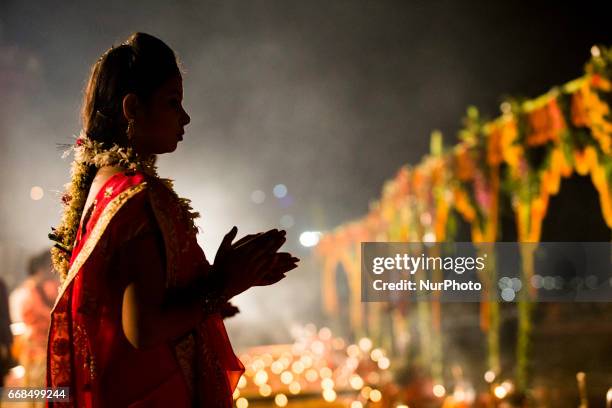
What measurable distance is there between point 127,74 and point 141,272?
0.32 meters

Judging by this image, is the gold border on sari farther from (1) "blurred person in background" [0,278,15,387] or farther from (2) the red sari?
(1) "blurred person in background" [0,278,15,387]

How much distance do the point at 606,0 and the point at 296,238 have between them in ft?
24.0

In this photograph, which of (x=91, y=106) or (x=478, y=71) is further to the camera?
(x=478, y=71)

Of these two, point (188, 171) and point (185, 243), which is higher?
point (188, 171)

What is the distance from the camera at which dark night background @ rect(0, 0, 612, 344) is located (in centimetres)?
359

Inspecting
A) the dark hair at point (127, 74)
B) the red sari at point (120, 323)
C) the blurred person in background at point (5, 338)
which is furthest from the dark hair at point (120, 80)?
the blurred person in background at point (5, 338)

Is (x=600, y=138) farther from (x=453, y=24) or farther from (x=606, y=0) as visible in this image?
(x=453, y=24)

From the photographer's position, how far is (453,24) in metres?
4.55

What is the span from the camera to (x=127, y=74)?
975mm

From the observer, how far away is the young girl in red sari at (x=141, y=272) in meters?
0.88

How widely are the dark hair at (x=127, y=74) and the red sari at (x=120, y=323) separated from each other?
126 millimetres

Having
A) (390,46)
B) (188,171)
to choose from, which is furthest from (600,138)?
(188,171)

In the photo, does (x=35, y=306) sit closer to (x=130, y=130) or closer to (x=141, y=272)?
(x=130, y=130)

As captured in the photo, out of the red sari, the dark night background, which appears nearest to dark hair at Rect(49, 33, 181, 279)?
the red sari
